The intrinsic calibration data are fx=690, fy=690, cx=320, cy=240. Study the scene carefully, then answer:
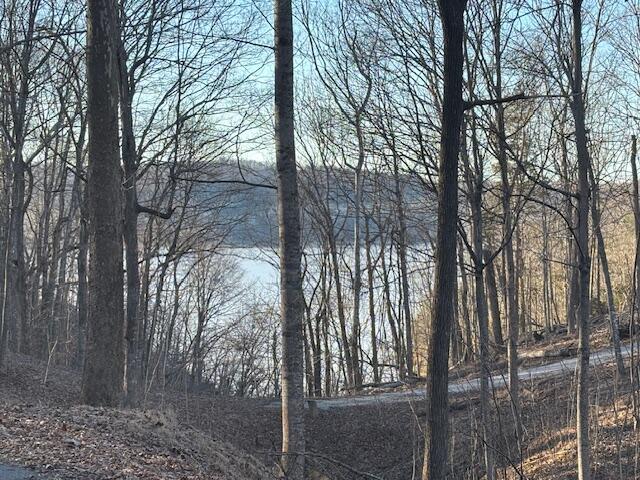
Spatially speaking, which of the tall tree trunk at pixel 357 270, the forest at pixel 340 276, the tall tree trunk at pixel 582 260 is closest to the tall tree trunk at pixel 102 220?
the forest at pixel 340 276

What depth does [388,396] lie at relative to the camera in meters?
16.8

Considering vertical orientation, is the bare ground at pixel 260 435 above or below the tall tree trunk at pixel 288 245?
below

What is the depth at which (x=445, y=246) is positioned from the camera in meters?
5.45

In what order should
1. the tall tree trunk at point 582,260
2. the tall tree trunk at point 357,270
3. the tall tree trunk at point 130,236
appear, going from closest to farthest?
1. the tall tree trunk at point 582,260
2. the tall tree trunk at point 130,236
3. the tall tree trunk at point 357,270

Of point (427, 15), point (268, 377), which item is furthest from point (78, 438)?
point (268, 377)

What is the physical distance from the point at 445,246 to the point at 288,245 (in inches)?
63.2

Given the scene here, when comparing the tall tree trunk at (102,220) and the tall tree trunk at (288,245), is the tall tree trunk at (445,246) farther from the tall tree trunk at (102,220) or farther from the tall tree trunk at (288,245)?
the tall tree trunk at (102,220)

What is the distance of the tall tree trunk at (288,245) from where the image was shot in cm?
635

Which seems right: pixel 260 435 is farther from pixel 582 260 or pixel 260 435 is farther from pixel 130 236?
pixel 582 260

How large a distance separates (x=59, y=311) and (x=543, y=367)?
22541 millimetres

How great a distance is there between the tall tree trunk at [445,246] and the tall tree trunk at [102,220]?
4112 millimetres

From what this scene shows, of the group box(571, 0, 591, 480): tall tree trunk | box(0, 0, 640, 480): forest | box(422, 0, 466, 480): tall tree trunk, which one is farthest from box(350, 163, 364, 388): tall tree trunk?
box(422, 0, 466, 480): tall tree trunk

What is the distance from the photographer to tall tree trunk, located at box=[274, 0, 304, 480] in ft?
20.8

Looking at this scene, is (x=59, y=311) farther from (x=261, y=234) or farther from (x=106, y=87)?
(x=106, y=87)
